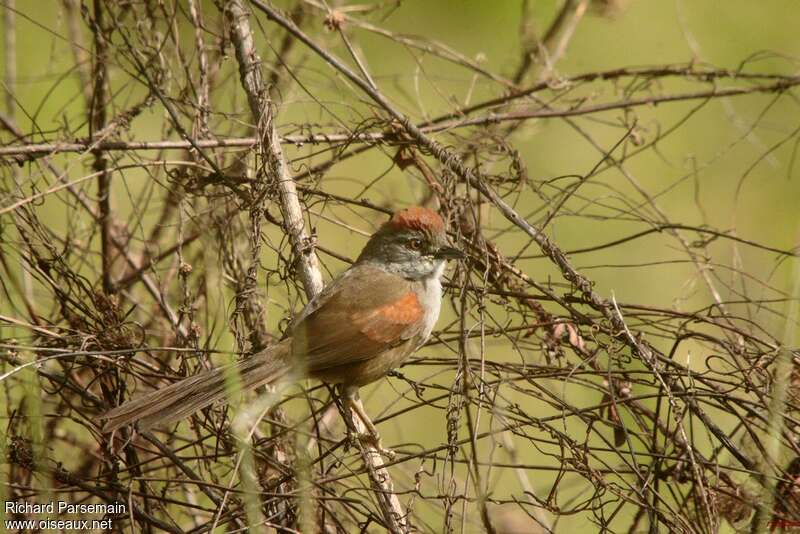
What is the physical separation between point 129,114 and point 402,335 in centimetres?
164

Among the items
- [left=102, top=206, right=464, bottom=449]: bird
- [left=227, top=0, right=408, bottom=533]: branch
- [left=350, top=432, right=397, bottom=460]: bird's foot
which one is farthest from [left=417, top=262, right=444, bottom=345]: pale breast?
[left=350, top=432, right=397, bottom=460]: bird's foot

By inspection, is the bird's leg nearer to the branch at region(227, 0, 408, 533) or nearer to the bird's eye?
the branch at region(227, 0, 408, 533)

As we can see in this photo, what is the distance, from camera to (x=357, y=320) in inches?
180

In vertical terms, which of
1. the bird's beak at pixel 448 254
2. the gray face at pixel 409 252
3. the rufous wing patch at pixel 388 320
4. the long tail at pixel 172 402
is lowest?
the long tail at pixel 172 402

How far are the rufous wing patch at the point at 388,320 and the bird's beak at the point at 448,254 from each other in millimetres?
262

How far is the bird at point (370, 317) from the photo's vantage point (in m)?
4.32

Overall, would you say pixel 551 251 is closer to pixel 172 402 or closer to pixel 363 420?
pixel 363 420

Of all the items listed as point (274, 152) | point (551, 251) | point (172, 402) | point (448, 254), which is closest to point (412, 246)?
point (448, 254)

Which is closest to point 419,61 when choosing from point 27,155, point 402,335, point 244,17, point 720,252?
point 244,17

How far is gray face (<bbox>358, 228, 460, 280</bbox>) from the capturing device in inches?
183

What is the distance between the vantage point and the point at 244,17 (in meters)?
4.42

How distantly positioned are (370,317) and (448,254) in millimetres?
471

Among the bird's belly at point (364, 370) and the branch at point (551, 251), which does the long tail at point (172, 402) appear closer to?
the bird's belly at point (364, 370)

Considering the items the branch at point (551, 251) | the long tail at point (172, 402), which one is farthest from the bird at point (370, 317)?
the branch at point (551, 251)
